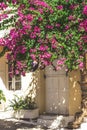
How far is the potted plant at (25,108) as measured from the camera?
13.8 metres

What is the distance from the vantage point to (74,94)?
43.1 feet

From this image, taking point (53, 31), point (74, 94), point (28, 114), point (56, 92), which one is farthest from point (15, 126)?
point (53, 31)

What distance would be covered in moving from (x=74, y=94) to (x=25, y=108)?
2017 mm

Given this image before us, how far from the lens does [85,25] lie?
959 cm

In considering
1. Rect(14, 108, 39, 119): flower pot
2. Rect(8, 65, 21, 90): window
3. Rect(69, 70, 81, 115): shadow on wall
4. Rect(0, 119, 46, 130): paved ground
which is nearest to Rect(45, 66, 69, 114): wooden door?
Rect(69, 70, 81, 115): shadow on wall

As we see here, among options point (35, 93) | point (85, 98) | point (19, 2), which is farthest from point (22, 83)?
point (19, 2)

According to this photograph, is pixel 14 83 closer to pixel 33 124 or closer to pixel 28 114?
pixel 28 114

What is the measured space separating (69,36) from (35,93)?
503 cm

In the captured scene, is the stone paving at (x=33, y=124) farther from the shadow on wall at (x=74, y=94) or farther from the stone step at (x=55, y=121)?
the shadow on wall at (x=74, y=94)

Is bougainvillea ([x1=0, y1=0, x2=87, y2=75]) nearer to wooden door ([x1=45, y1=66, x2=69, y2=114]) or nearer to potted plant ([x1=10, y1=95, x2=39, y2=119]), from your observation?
wooden door ([x1=45, y1=66, x2=69, y2=114])

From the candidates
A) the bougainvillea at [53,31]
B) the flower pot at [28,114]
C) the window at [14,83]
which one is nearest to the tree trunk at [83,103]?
the flower pot at [28,114]

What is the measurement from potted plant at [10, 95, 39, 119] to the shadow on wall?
1.38 meters

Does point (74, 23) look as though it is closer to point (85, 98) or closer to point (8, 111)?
point (85, 98)

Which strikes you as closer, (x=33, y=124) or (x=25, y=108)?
(x=33, y=124)
